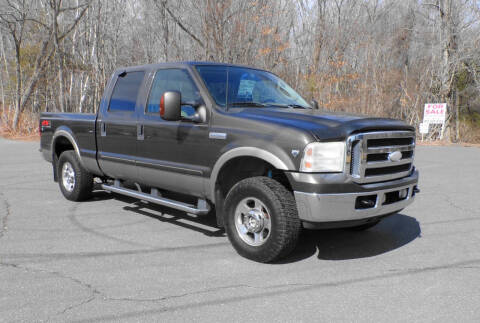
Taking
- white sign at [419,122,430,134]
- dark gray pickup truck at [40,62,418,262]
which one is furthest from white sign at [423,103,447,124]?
dark gray pickup truck at [40,62,418,262]

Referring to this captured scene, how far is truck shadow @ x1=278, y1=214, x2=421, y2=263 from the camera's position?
443 centimetres

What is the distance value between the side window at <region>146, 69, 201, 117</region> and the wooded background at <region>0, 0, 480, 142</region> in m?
9.47

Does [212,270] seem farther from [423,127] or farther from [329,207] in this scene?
[423,127]

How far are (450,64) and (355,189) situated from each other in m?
19.2

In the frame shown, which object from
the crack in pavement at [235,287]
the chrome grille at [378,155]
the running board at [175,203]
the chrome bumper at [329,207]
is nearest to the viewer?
the crack in pavement at [235,287]

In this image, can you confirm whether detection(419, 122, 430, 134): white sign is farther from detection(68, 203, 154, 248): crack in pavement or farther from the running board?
detection(68, 203, 154, 248): crack in pavement

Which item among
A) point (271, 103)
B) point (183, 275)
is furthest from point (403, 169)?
point (183, 275)

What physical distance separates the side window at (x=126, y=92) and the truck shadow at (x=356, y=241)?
2.78m

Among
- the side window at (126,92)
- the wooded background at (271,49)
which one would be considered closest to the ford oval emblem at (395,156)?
the side window at (126,92)

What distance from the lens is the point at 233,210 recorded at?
426 centimetres

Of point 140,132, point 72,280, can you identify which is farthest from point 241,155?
point 72,280

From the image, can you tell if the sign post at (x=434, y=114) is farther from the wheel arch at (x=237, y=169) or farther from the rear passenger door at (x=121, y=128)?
the wheel arch at (x=237, y=169)

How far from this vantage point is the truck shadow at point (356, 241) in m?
4.43

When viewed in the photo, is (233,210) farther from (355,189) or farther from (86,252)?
(86,252)
